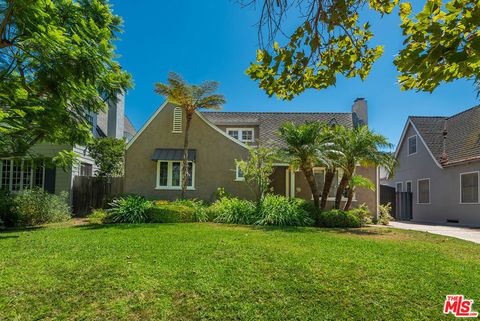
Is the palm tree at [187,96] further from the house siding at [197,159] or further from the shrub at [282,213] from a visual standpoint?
the shrub at [282,213]

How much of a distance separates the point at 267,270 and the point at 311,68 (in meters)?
3.58

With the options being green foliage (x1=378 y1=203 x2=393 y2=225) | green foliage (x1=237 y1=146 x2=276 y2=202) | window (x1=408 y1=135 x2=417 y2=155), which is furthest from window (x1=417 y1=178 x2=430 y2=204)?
green foliage (x1=237 y1=146 x2=276 y2=202)

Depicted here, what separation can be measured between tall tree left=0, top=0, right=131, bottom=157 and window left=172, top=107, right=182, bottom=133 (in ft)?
21.8

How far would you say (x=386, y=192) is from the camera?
22656mm

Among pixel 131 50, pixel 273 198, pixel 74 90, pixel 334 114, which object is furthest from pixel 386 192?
pixel 74 90

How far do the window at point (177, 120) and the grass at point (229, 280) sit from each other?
10728 millimetres

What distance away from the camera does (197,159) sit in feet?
59.4

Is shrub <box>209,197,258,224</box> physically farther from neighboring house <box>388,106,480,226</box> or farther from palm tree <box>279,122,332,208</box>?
neighboring house <box>388,106,480,226</box>

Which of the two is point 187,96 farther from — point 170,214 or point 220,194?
point 170,214

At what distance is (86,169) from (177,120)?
6.59 meters

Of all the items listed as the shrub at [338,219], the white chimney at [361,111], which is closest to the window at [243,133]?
the white chimney at [361,111]

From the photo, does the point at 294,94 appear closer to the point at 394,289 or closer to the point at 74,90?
the point at 394,289

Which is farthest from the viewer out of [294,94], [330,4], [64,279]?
[64,279]

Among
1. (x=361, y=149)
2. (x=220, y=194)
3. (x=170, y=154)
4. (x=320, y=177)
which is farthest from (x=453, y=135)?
(x=170, y=154)
